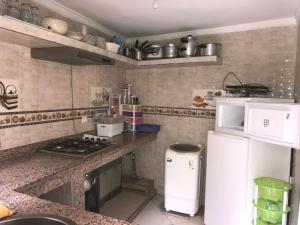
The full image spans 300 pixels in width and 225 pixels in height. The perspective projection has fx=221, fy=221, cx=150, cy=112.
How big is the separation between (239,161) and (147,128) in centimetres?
128

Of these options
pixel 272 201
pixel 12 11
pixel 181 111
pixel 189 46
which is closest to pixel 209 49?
pixel 189 46

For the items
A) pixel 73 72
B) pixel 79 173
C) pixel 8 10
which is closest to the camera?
pixel 8 10

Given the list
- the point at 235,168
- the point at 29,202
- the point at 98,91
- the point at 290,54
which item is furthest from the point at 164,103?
the point at 29,202

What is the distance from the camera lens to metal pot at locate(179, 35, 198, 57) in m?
2.38

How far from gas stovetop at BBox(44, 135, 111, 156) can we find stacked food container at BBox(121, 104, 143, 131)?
2.24 feet

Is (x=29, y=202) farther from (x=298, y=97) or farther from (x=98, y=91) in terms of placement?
(x=298, y=97)

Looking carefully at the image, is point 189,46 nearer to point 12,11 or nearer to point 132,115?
point 132,115

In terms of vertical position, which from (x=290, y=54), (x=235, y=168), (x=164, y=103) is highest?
(x=290, y=54)

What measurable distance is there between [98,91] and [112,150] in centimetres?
93

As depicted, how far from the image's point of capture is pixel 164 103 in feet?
9.44

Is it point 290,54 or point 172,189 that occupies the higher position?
point 290,54

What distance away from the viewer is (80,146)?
188cm

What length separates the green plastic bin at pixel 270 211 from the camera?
5.38ft

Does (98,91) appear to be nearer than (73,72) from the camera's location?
No
